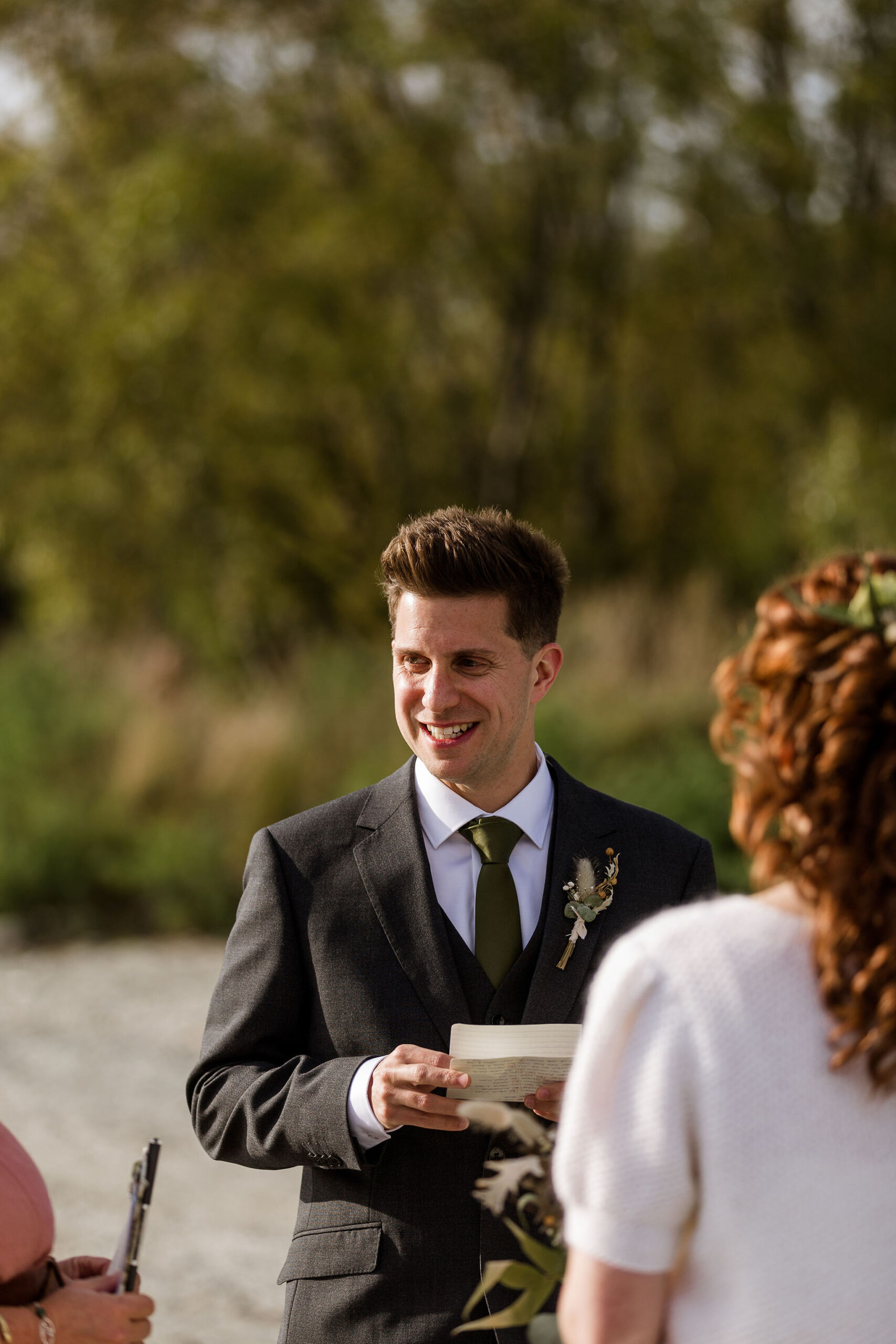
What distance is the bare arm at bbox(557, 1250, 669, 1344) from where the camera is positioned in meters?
1.35

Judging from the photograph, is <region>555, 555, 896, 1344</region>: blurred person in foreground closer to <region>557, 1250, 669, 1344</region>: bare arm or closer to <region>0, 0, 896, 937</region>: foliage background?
<region>557, 1250, 669, 1344</region>: bare arm

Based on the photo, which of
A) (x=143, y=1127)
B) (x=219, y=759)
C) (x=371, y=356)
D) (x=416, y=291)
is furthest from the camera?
(x=416, y=291)

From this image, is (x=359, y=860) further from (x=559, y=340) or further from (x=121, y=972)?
(x=559, y=340)

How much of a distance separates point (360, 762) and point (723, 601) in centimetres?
559

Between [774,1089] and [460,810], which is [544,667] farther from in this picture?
[774,1089]

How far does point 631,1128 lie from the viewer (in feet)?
4.38

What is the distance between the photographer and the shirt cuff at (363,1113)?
82.9 inches

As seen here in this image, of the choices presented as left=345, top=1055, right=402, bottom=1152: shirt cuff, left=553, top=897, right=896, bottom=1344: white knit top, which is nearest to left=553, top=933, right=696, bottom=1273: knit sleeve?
left=553, top=897, right=896, bottom=1344: white knit top

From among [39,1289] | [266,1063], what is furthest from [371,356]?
[39,1289]

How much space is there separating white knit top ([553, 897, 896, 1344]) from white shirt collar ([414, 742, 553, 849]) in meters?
1.11

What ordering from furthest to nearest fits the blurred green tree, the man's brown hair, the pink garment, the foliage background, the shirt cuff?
the blurred green tree → the foliage background → the man's brown hair → the shirt cuff → the pink garment

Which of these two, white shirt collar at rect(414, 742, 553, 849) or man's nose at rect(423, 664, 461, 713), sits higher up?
man's nose at rect(423, 664, 461, 713)

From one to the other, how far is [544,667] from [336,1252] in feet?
3.52

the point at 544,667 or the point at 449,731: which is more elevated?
the point at 544,667
